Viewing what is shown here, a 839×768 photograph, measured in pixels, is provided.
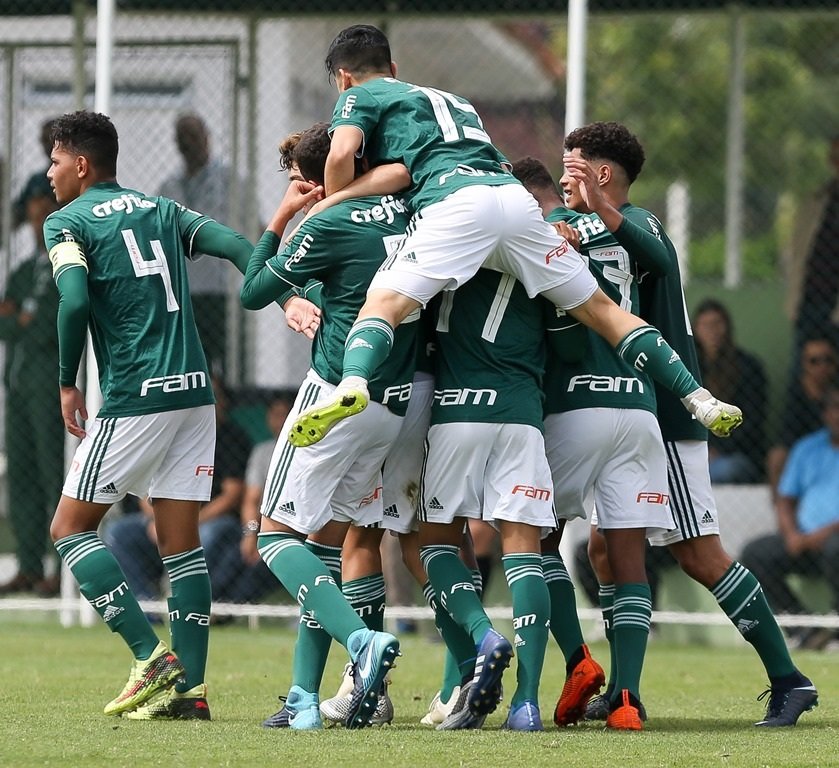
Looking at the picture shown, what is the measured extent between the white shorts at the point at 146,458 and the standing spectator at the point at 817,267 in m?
5.77

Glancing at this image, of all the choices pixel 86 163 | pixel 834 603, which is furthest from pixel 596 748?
pixel 834 603

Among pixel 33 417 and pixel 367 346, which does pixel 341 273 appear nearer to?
pixel 367 346

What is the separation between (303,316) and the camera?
5.86 metres

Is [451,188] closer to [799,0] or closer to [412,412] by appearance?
[412,412]

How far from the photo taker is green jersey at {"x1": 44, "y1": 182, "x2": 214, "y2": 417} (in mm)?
6008

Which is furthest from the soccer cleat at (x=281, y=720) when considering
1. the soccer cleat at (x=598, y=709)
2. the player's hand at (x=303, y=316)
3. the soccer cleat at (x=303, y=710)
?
the player's hand at (x=303, y=316)

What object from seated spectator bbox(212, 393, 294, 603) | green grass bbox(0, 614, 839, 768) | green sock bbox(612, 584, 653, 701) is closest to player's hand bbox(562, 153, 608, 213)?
green sock bbox(612, 584, 653, 701)

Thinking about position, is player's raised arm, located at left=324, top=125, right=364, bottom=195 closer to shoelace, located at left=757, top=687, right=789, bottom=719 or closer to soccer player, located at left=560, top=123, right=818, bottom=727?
soccer player, located at left=560, top=123, right=818, bottom=727

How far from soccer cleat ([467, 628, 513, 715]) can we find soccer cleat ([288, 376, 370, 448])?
882 millimetres

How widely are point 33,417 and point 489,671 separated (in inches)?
254

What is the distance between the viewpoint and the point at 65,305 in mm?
5773

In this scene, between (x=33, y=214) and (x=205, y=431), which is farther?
(x=33, y=214)

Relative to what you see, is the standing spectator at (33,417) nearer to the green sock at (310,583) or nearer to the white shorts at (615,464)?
the green sock at (310,583)

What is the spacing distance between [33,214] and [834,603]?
5987 mm
